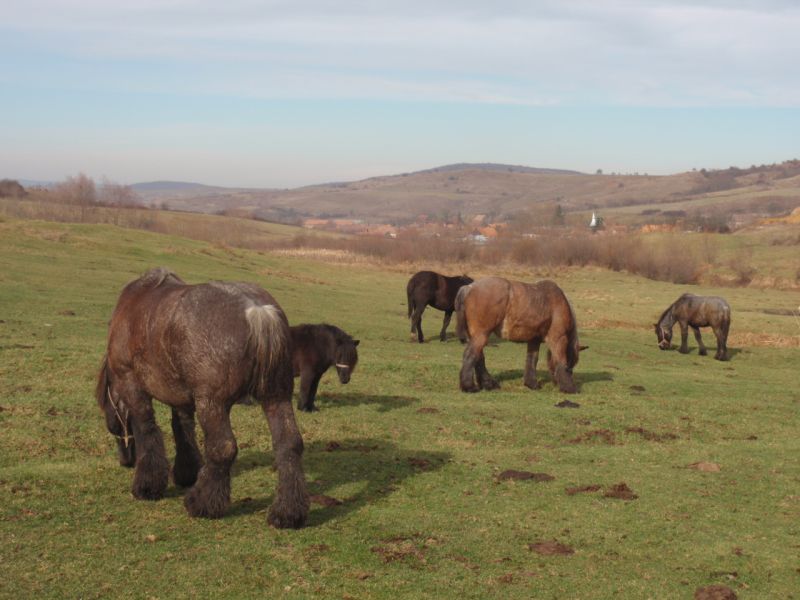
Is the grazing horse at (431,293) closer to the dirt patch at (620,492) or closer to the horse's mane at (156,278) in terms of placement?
the dirt patch at (620,492)

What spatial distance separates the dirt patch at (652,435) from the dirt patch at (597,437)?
18.1 inches

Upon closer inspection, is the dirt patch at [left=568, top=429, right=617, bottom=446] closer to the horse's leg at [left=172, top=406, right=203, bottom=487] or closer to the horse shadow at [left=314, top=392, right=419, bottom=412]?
the horse shadow at [left=314, top=392, right=419, bottom=412]

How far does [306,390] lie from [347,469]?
3.40 metres

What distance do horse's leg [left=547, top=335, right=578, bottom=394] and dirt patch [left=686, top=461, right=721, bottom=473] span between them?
18.0 feet

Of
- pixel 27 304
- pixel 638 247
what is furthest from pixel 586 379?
pixel 638 247

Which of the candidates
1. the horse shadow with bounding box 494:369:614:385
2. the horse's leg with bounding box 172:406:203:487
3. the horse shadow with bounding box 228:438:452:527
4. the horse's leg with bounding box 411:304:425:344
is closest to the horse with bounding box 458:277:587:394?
the horse shadow with bounding box 494:369:614:385

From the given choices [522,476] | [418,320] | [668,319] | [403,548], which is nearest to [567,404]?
[522,476]

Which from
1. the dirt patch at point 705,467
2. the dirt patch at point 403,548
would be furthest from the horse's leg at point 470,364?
the dirt patch at point 403,548

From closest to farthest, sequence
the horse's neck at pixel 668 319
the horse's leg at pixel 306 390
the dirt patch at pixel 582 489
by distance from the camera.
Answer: the dirt patch at pixel 582 489 < the horse's leg at pixel 306 390 < the horse's neck at pixel 668 319

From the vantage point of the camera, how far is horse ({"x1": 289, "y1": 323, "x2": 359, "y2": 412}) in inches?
538

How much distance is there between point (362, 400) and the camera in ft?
49.0

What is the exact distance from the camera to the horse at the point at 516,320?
656 inches

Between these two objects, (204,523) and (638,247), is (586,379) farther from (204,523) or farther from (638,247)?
(638,247)

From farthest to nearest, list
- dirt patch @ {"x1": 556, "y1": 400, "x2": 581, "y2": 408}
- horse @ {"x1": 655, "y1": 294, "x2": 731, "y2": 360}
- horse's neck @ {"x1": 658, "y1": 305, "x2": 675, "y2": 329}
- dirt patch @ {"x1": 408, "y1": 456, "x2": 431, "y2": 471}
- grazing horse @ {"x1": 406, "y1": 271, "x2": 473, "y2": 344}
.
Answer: horse's neck @ {"x1": 658, "y1": 305, "x2": 675, "y2": 329} < horse @ {"x1": 655, "y1": 294, "x2": 731, "y2": 360} < grazing horse @ {"x1": 406, "y1": 271, "x2": 473, "y2": 344} < dirt patch @ {"x1": 556, "y1": 400, "x2": 581, "y2": 408} < dirt patch @ {"x1": 408, "y1": 456, "x2": 431, "y2": 471}
